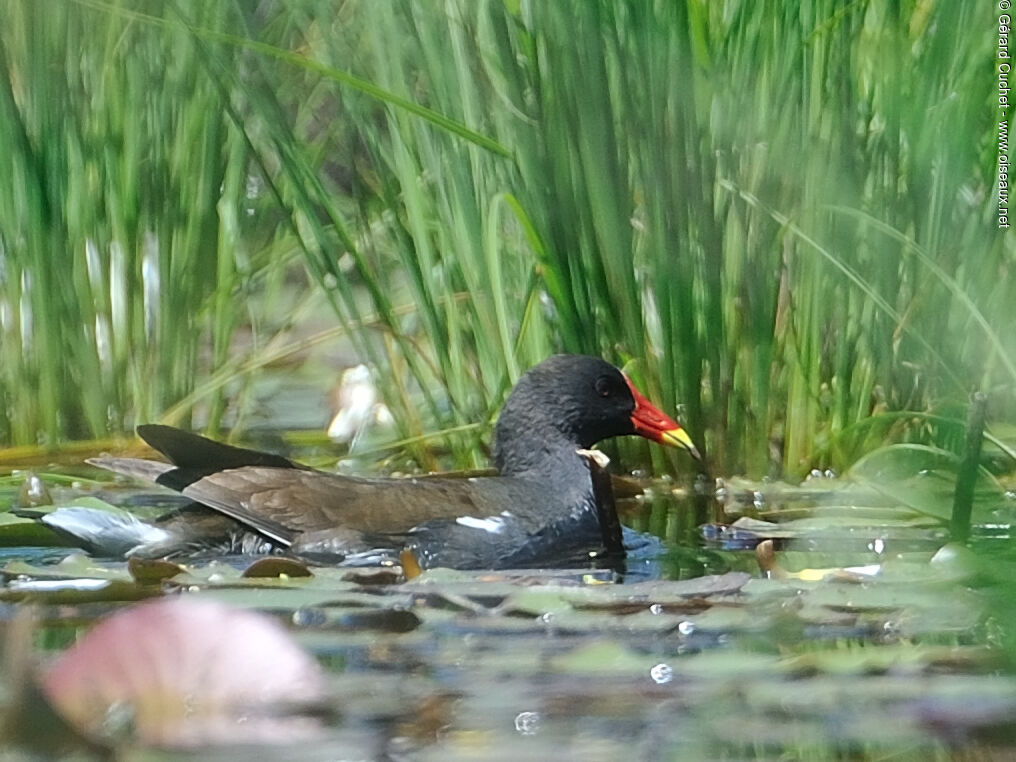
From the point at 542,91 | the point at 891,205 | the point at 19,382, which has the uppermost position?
the point at 542,91

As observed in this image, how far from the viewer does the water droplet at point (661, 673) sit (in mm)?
→ 2410

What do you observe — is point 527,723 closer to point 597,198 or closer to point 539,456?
point 539,456

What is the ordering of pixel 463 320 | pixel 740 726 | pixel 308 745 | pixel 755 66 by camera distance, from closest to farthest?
pixel 308 745, pixel 740 726, pixel 755 66, pixel 463 320

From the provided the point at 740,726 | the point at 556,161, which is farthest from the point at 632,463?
the point at 740,726

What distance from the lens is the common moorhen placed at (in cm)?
385

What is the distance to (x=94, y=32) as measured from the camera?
520 cm

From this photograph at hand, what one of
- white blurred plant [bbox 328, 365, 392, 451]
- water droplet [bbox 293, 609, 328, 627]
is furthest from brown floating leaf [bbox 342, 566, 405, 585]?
white blurred plant [bbox 328, 365, 392, 451]

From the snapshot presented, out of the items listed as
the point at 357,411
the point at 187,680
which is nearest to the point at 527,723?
the point at 187,680

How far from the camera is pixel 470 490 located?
13.4ft

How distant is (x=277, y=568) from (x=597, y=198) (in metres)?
1.65

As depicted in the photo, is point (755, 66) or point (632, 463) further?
point (632, 463)

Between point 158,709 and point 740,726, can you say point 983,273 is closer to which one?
point 740,726

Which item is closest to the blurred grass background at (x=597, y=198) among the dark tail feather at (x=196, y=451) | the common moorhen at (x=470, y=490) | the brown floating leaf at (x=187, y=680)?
the common moorhen at (x=470, y=490)

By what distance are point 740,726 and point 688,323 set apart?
2377mm
